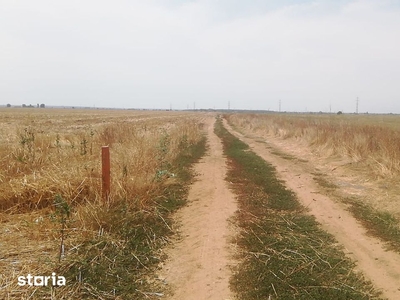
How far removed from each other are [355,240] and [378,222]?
1.22 meters

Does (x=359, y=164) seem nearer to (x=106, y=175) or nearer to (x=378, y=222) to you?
(x=378, y=222)

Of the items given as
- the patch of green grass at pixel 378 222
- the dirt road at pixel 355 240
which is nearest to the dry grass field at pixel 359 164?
the patch of green grass at pixel 378 222

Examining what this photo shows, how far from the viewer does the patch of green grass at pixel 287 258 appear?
10.8ft

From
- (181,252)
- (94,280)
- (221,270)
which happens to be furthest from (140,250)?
(221,270)

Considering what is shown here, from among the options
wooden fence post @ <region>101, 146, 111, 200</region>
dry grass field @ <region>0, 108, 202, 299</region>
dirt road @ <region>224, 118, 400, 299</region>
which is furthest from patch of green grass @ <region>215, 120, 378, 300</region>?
wooden fence post @ <region>101, 146, 111, 200</region>

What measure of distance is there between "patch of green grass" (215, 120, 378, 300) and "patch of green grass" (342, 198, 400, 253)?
98cm

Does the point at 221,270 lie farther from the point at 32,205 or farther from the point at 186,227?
the point at 32,205

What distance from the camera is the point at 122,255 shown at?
3914mm

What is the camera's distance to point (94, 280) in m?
3.32

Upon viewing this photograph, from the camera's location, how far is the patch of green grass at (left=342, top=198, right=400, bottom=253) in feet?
15.9

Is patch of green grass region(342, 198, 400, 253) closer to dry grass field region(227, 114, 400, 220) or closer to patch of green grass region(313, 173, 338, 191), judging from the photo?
dry grass field region(227, 114, 400, 220)

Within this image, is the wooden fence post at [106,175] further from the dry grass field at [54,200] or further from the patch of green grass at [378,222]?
the patch of green grass at [378,222]

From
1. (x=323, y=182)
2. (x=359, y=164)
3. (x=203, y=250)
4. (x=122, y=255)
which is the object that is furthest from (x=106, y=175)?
(x=359, y=164)

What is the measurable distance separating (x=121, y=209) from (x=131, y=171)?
169 cm
